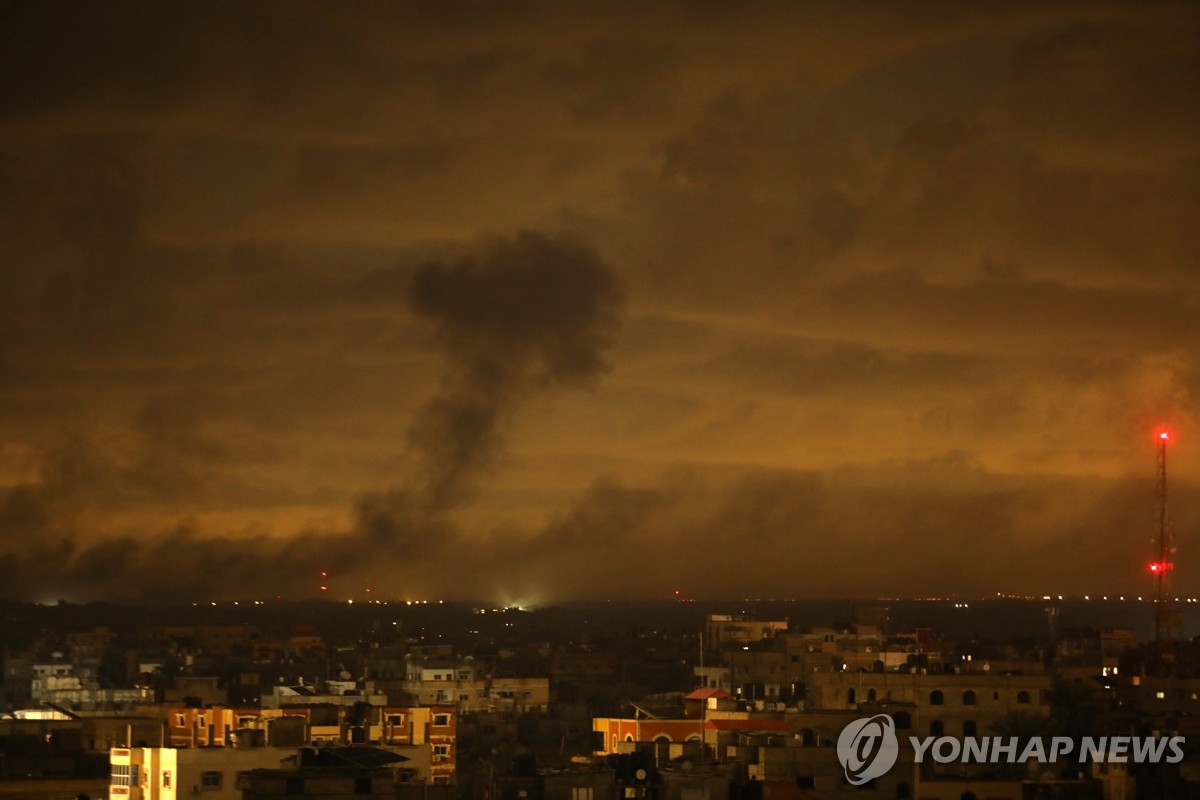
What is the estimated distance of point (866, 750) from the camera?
191 ft

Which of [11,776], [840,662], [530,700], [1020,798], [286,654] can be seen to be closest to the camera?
[1020,798]

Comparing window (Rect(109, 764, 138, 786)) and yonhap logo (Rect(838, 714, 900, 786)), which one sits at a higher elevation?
yonhap logo (Rect(838, 714, 900, 786))

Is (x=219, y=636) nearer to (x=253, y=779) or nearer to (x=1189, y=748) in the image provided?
(x=1189, y=748)

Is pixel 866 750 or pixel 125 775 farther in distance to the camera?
pixel 866 750

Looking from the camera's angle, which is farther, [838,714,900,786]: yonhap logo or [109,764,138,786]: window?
[838,714,900,786]: yonhap logo

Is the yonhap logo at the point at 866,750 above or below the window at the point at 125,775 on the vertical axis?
above

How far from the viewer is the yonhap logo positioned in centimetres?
5643

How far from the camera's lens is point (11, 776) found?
201ft

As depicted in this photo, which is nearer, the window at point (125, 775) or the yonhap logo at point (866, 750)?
the window at point (125, 775)

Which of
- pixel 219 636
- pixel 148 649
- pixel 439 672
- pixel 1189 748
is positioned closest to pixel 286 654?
pixel 148 649

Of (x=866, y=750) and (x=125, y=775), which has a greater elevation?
(x=866, y=750)

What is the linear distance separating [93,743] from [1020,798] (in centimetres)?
2713

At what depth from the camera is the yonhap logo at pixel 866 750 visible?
56428 mm

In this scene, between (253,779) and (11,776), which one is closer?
(253,779)
